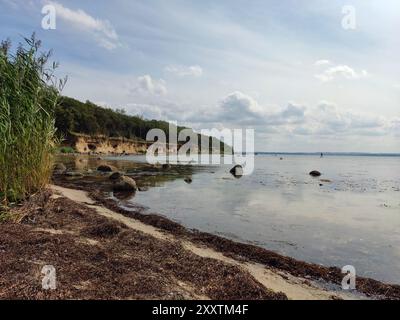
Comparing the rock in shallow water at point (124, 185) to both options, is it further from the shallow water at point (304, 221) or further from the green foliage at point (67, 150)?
the green foliage at point (67, 150)

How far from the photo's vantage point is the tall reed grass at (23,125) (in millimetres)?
10555

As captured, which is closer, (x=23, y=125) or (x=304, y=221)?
(x=23, y=125)

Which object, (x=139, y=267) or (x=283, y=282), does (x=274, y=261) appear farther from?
(x=139, y=267)

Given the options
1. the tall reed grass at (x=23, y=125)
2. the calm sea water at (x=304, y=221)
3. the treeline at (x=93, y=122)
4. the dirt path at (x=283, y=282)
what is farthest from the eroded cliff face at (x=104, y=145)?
the dirt path at (x=283, y=282)

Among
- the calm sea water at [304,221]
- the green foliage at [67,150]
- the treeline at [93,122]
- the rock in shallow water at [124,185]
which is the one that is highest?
the treeline at [93,122]

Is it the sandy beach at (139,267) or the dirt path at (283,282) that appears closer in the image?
the sandy beach at (139,267)

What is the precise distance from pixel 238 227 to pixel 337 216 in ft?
18.9

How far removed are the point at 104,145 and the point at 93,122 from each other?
731 cm

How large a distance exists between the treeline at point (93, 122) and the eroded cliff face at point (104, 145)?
2.37 metres

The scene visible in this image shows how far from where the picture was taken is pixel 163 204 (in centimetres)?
1895

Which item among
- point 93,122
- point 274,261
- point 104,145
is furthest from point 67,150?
point 274,261

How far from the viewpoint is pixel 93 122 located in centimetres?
10262

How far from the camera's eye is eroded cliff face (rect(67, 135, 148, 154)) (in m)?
90.6

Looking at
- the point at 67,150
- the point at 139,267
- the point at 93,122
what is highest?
the point at 93,122
